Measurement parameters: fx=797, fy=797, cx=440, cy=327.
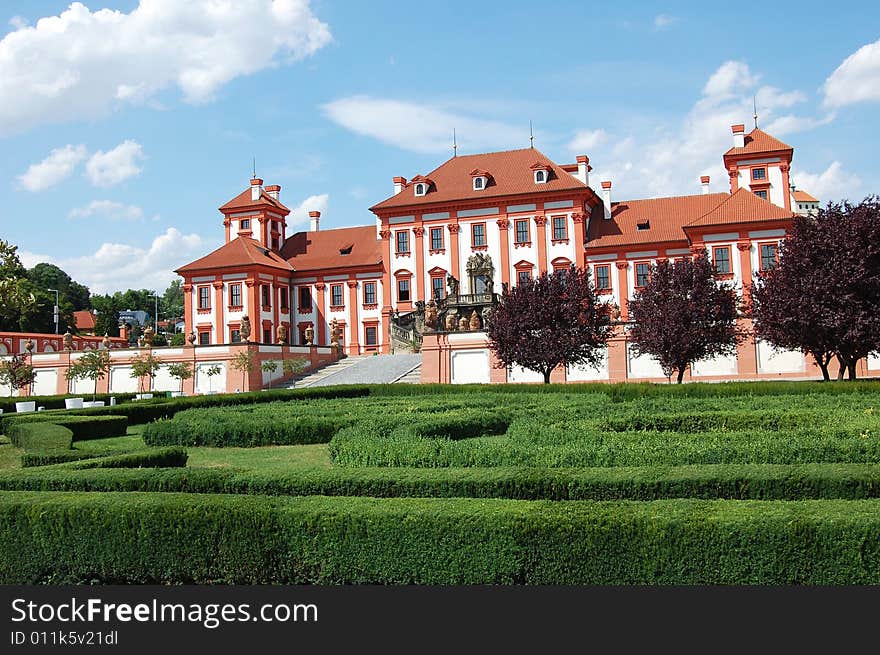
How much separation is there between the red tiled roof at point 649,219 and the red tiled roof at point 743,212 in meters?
3.37

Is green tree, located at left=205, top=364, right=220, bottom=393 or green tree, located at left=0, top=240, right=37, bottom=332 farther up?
green tree, located at left=0, top=240, right=37, bottom=332

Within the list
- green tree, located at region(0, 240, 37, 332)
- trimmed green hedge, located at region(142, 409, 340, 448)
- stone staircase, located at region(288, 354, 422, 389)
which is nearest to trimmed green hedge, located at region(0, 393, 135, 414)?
green tree, located at region(0, 240, 37, 332)

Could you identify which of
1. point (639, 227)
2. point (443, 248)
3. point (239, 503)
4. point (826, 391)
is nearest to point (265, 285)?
point (443, 248)

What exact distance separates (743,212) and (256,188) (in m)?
30.9

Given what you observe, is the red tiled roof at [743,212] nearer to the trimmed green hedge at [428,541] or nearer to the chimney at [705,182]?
the chimney at [705,182]

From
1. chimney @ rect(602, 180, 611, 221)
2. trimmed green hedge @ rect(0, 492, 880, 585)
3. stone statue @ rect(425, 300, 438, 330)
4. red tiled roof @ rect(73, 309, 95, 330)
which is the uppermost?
chimney @ rect(602, 180, 611, 221)

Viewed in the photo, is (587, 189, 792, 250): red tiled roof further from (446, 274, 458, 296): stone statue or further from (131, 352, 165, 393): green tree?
(131, 352, 165, 393): green tree

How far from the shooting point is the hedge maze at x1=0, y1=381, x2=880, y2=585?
5492 millimetres

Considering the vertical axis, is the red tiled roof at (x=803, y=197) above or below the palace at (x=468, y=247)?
above

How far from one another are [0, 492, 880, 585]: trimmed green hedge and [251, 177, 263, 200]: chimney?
4826 cm

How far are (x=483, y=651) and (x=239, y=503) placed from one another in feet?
8.50

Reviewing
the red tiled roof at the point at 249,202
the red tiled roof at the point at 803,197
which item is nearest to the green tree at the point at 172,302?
the red tiled roof at the point at 249,202

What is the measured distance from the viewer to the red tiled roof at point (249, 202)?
172 ft

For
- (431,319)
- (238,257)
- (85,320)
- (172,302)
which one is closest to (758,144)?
(431,319)
